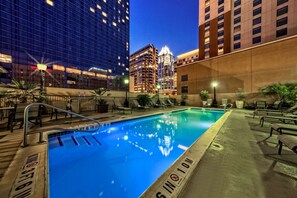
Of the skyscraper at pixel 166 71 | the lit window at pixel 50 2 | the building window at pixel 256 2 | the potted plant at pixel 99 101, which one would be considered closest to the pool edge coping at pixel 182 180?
the potted plant at pixel 99 101

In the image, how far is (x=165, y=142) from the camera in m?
4.34

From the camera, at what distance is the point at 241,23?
87.8ft

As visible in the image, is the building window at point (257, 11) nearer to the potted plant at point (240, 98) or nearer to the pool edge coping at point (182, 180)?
the potted plant at point (240, 98)

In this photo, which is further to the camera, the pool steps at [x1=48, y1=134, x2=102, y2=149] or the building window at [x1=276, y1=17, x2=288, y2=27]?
the building window at [x1=276, y1=17, x2=288, y2=27]

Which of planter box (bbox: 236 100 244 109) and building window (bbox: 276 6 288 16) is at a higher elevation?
building window (bbox: 276 6 288 16)

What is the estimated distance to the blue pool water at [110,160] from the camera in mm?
2186

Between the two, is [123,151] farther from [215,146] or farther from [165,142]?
[215,146]

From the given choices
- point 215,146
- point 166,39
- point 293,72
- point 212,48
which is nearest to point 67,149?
point 215,146

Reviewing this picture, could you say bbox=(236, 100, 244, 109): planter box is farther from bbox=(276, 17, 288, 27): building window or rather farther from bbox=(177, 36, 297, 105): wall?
bbox=(276, 17, 288, 27): building window

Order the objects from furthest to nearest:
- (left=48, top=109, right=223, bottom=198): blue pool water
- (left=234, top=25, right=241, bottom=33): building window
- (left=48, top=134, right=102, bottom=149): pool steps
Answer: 1. (left=234, top=25, right=241, bottom=33): building window
2. (left=48, top=134, right=102, bottom=149): pool steps
3. (left=48, top=109, right=223, bottom=198): blue pool water

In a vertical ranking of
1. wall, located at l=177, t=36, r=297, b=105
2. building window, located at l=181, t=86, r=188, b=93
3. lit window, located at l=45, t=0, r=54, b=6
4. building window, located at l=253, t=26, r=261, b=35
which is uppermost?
lit window, located at l=45, t=0, r=54, b=6

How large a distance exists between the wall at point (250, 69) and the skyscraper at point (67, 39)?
4250cm

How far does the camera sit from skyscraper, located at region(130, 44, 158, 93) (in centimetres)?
9381

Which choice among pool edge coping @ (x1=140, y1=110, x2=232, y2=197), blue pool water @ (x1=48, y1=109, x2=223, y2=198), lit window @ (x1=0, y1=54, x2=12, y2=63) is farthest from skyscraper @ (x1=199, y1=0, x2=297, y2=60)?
lit window @ (x1=0, y1=54, x2=12, y2=63)
